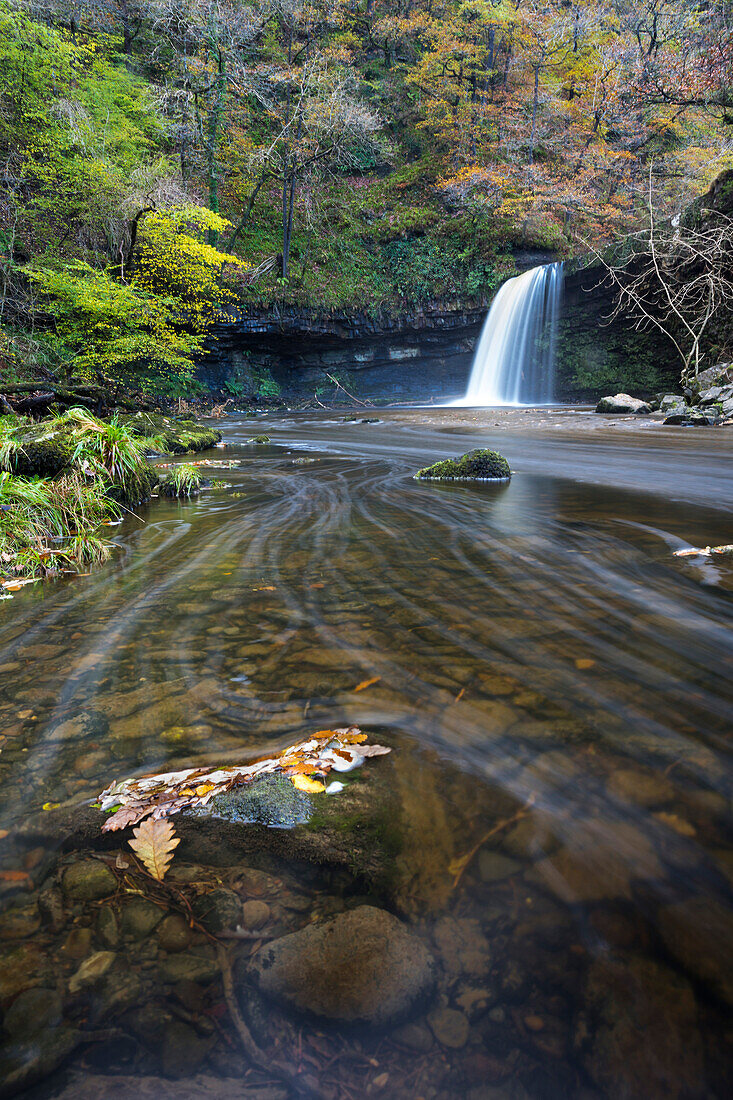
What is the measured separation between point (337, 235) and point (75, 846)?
94.2ft

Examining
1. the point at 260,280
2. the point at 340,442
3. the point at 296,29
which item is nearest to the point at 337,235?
the point at 260,280

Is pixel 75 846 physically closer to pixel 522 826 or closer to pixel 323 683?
pixel 323 683

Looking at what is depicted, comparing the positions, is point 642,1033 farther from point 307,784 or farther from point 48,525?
point 48,525

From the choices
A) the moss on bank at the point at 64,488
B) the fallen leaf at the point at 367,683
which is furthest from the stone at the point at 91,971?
the moss on bank at the point at 64,488

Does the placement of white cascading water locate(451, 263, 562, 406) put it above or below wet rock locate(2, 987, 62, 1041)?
above

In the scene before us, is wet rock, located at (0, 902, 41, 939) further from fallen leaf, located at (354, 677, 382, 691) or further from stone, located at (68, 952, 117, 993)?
fallen leaf, located at (354, 677, 382, 691)

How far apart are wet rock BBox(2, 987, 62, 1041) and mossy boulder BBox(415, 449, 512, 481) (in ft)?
19.7

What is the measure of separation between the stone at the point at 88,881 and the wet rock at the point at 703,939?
3.88 ft

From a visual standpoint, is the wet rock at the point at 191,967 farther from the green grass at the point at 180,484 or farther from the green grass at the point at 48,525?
the green grass at the point at 180,484

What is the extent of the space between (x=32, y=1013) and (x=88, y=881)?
27cm

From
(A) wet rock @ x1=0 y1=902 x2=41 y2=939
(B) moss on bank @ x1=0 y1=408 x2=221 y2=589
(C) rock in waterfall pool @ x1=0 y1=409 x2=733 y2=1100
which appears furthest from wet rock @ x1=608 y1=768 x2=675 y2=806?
(B) moss on bank @ x1=0 y1=408 x2=221 y2=589

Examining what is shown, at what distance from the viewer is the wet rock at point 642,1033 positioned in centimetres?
84

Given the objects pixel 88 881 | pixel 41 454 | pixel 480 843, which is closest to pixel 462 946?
pixel 480 843

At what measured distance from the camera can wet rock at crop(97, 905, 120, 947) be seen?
109 centimetres
